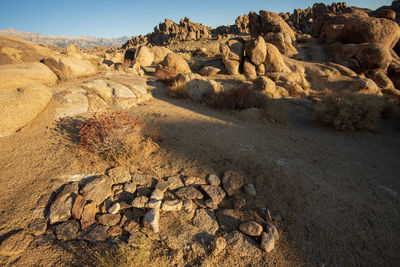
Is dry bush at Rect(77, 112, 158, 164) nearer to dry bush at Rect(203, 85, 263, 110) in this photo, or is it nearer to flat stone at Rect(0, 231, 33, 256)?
flat stone at Rect(0, 231, 33, 256)

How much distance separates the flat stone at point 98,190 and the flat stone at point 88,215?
115 millimetres

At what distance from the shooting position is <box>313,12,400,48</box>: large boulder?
13258mm

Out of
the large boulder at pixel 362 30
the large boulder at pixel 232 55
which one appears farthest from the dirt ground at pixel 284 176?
the large boulder at pixel 362 30

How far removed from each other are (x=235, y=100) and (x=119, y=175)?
509 cm

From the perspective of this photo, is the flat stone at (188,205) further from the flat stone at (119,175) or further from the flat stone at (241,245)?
the flat stone at (119,175)

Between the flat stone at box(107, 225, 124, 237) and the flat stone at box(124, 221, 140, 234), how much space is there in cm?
7

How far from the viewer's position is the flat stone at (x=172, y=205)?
2.70 metres

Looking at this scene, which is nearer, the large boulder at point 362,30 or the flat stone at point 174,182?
the flat stone at point 174,182

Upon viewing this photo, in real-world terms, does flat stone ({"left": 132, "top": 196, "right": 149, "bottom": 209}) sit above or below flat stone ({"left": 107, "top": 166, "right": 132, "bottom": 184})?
below

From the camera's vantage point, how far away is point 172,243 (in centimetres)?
229

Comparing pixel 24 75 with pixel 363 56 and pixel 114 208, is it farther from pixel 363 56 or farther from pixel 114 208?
pixel 363 56

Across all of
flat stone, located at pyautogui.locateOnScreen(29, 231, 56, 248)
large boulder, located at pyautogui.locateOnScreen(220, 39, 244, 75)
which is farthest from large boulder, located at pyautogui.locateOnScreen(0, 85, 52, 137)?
large boulder, located at pyautogui.locateOnScreen(220, 39, 244, 75)

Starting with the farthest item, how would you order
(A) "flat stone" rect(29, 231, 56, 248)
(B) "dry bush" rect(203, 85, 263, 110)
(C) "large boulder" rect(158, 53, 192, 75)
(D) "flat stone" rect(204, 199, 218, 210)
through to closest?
1. (C) "large boulder" rect(158, 53, 192, 75)
2. (B) "dry bush" rect(203, 85, 263, 110)
3. (D) "flat stone" rect(204, 199, 218, 210)
4. (A) "flat stone" rect(29, 231, 56, 248)

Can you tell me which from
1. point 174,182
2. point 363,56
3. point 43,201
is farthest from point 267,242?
point 363,56
